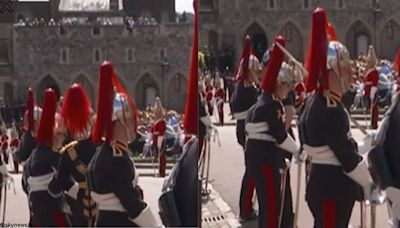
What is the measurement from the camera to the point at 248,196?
301 cm

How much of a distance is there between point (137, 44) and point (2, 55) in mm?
446

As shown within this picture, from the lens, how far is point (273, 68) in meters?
2.76

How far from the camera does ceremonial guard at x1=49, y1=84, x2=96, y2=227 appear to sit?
2.36m

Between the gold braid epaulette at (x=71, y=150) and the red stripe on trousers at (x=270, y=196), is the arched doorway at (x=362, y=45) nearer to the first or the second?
the red stripe on trousers at (x=270, y=196)

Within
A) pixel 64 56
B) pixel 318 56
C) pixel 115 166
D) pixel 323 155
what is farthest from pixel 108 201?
pixel 318 56

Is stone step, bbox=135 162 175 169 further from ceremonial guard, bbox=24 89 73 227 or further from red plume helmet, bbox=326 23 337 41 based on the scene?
red plume helmet, bbox=326 23 337 41

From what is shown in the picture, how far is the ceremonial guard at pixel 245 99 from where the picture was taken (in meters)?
3.00

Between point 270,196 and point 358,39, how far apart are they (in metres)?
0.66

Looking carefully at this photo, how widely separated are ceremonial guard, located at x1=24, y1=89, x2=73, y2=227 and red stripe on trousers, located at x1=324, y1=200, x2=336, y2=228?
2.61 feet

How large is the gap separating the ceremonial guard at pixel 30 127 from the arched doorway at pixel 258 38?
87 cm

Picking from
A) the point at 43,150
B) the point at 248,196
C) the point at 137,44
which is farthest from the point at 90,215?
the point at 248,196

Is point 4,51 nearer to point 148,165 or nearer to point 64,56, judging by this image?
point 64,56

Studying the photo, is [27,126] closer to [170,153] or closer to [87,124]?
[87,124]

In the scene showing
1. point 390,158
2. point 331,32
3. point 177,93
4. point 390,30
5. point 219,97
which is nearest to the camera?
point 390,158
